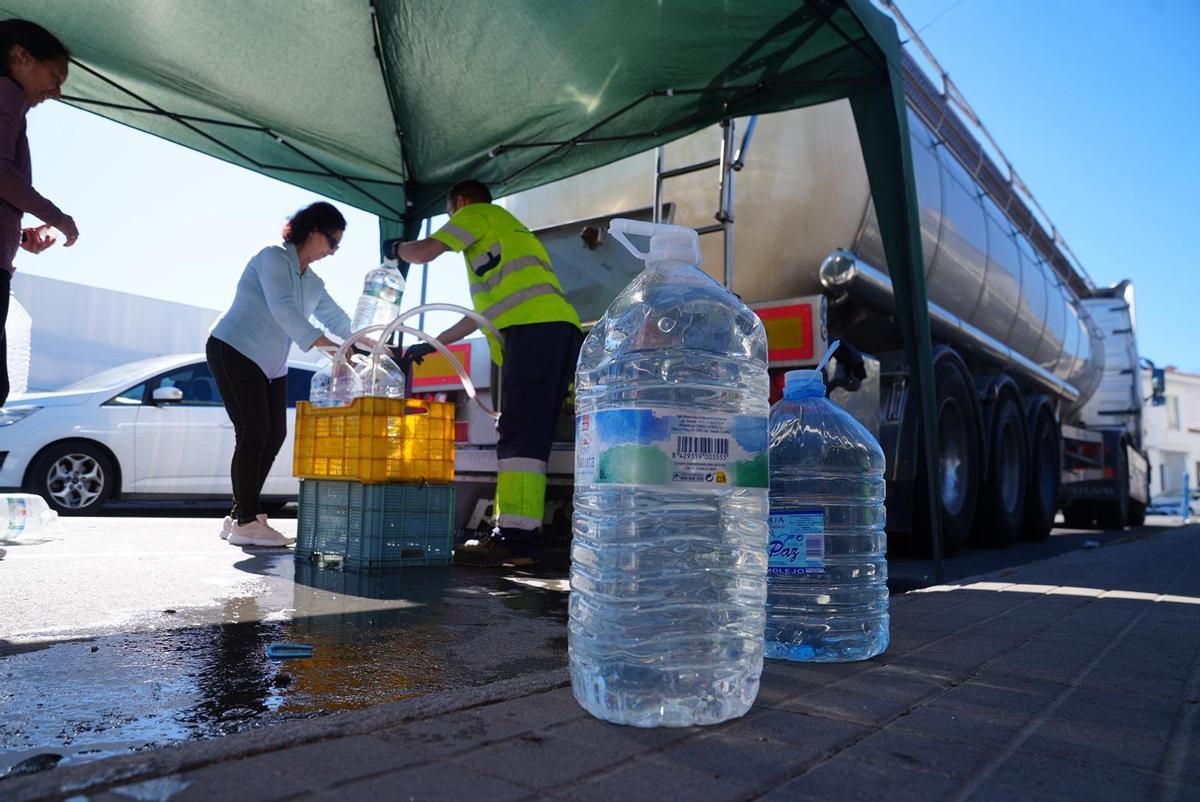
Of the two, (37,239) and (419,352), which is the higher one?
(37,239)

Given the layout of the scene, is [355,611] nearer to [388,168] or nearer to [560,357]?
[560,357]

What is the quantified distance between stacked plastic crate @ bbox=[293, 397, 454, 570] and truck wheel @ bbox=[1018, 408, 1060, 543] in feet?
20.3

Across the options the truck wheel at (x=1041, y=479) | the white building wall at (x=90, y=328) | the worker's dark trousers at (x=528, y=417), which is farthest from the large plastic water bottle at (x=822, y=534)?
the white building wall at (x=90, y=328)

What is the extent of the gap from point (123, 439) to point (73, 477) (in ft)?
1.68

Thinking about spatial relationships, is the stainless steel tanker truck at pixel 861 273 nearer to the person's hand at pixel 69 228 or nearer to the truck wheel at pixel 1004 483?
the truck wheel at pixel 1004 483

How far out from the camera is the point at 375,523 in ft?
13.3

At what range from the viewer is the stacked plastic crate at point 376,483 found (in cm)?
402

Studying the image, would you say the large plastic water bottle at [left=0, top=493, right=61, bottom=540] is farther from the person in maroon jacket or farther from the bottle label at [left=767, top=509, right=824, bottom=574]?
the bottle label at [left=767, top=509, right=824, bottom=574]

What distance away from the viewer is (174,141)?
5336 mm

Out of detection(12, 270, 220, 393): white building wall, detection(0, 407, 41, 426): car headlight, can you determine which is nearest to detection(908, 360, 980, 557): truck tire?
detection(0, 407, 41, 426): car headlight

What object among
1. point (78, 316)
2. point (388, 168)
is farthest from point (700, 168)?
point (78, 316)

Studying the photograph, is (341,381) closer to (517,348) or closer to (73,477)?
(517,348)

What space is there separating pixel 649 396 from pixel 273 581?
2353 millimetres

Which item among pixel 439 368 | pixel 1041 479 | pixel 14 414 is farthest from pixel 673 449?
pixel 1041 479
